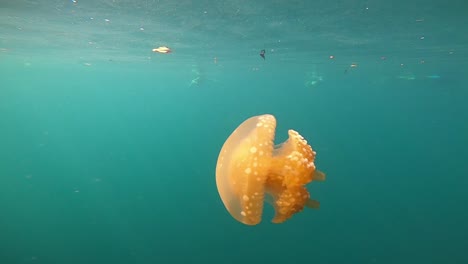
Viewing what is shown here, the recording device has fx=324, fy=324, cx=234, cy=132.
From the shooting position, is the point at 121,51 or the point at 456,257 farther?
the point at 121,51

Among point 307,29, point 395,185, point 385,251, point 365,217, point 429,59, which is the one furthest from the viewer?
point 395,185

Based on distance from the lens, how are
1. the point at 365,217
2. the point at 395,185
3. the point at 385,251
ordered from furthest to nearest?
the point at 395,185
the point at 365,217
the point at 385,251

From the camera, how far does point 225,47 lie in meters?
14.6

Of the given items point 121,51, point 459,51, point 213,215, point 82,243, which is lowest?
point 82,243

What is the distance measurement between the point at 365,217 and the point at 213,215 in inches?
281

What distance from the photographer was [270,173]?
249 cm

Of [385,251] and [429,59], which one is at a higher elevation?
[429,59]

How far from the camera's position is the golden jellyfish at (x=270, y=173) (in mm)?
2420

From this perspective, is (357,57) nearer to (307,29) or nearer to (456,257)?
(307,29)

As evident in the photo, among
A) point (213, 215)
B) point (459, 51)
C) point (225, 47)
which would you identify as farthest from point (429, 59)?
point (213, 215)

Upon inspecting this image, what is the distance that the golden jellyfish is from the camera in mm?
2420

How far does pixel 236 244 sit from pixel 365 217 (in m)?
6.66

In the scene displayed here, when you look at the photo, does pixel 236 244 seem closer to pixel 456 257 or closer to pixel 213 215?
pixel 213 215

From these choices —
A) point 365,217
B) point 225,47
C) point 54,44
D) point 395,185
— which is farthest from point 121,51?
point 395,185
